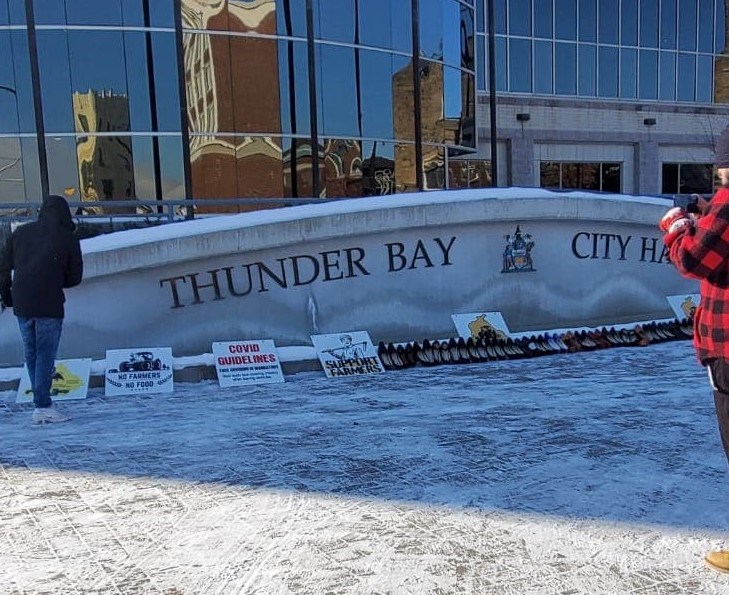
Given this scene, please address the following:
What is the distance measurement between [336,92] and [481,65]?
27.8 feet

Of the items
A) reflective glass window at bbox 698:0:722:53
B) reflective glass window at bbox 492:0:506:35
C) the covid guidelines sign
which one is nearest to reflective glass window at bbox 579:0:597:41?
reflective glass window at bbox 492:0:506:35

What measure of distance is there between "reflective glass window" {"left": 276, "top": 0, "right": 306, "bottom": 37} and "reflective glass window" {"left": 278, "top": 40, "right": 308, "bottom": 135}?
208mm

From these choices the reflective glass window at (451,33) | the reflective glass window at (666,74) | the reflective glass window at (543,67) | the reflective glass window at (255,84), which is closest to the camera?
the reflective glass window at (255,84)

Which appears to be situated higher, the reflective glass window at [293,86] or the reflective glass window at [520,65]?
the reflective glass window at [520,65]

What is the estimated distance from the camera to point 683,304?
8664 mm

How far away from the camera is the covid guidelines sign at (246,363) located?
632cm

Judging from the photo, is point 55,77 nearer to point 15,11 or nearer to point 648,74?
point 15,11

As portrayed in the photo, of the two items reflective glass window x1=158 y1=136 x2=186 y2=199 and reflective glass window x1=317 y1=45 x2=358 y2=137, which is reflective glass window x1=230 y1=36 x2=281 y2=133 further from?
reflective glass window x1=158 y1=136 x2=186 y2=199

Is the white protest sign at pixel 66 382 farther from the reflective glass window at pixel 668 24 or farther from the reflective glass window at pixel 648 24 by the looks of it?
the reflective glass window at pixel 668 24

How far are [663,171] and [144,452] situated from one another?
2537 cm

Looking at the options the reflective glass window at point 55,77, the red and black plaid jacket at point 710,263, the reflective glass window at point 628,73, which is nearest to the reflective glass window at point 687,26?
the reflective glass window at point 628,73

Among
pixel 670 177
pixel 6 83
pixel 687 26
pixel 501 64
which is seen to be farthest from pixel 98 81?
pixel 687 26

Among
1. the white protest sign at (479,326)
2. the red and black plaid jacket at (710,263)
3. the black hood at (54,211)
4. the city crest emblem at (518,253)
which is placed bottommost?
the white protest sign at (479,326)

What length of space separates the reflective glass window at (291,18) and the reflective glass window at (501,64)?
9069mm
